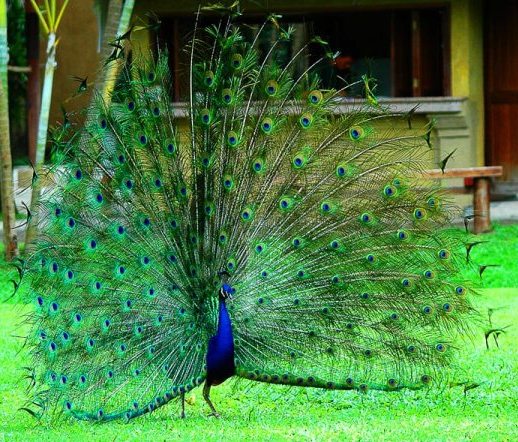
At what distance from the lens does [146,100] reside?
21.4 ft

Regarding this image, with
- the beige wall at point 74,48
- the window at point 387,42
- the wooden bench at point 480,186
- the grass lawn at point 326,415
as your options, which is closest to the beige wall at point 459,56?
the window at point 387,42

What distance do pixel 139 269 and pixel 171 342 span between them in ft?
1.45

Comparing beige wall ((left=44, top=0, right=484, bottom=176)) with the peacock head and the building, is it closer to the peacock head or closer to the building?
the building

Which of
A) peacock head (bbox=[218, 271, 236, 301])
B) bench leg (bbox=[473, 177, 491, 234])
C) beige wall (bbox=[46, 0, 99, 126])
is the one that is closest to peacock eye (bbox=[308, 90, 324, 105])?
peacock head (bbox=[218, 271, 236, 301])

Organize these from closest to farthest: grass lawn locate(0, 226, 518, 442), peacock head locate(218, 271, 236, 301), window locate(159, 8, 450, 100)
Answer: grass lawn locate(0, 226, 518, 442) < peacock head locate(218, 271, 236, 301) < window locate(159, 8, 450, 100)

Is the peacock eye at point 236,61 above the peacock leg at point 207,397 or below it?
above

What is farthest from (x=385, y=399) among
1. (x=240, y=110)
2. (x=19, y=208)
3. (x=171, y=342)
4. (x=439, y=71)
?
(x=19, y=208)

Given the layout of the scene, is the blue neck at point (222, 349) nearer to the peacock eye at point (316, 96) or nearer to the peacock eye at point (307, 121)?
the peacock eye at point (307, 121)

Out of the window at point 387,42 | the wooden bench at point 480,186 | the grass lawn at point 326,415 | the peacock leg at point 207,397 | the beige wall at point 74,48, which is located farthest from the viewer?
the beige wall at point 74,48

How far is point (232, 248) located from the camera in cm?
653

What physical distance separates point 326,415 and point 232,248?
3.48 ft

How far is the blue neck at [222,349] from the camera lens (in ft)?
20.3

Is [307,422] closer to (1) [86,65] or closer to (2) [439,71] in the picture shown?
(2) [439,71]

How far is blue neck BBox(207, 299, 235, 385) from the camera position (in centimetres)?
620
